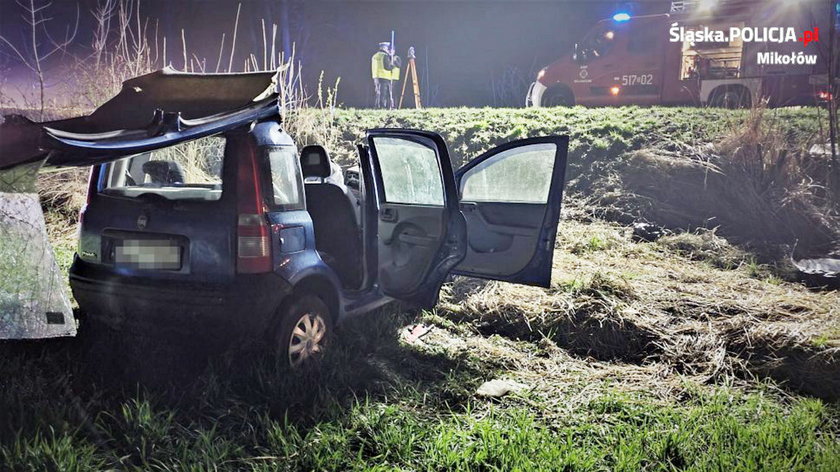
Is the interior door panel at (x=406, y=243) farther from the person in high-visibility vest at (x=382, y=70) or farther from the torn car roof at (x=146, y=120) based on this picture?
the person in high-visibility vest at (x=382, y=70)

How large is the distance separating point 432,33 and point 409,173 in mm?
12231

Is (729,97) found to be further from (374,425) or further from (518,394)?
(374,425)

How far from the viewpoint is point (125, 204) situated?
2973 millimetres

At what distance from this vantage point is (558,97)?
11.1 metres

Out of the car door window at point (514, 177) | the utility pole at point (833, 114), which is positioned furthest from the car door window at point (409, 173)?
the utility pole at point (833, 114)

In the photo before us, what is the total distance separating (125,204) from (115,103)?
674 mm

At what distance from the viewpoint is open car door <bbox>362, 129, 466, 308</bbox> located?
356cm

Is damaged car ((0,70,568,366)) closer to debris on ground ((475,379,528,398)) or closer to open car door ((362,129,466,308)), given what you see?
open car door ((362,129,466,308))

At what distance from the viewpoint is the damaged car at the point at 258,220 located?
2766mm

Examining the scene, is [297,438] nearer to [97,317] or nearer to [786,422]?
[97,317]

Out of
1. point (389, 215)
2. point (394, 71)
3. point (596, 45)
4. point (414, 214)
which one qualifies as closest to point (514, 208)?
point (414, 214)

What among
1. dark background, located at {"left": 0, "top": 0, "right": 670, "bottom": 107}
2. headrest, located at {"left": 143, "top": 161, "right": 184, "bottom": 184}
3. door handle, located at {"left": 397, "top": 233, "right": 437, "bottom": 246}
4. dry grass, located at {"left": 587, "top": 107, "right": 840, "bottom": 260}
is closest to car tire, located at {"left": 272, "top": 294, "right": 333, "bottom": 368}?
door handle, located at {"left": 397, "top": 233, "right": 437, "bottom": 246}

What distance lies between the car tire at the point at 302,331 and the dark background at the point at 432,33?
8443 mm

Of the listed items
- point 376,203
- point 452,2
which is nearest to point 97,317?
point 376,203
